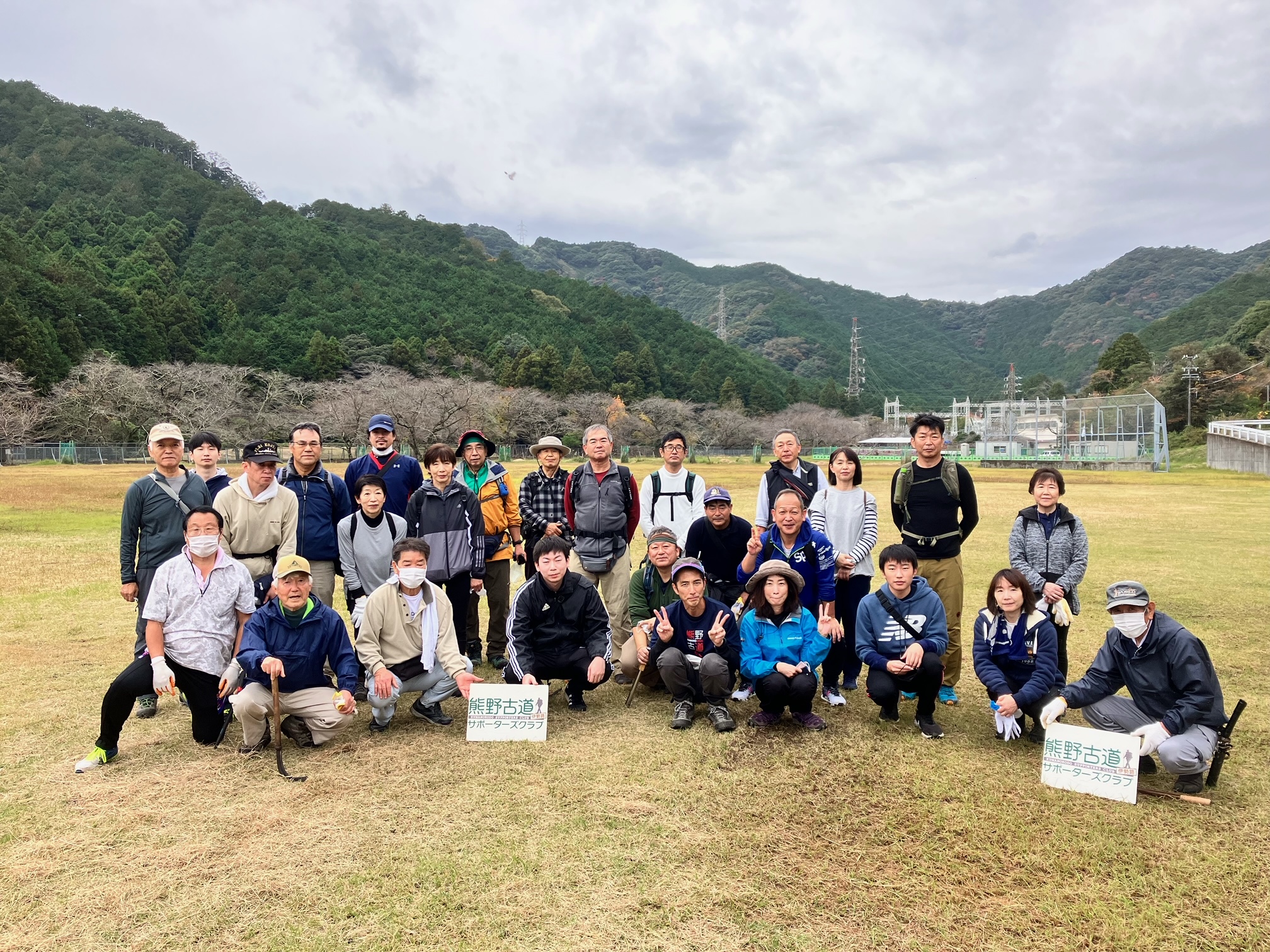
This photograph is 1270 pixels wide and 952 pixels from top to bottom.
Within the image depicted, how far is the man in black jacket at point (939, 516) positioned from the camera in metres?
5.19

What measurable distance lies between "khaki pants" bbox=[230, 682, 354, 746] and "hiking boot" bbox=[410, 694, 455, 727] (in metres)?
0.49

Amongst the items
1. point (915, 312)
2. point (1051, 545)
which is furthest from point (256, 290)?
point (915, 312)

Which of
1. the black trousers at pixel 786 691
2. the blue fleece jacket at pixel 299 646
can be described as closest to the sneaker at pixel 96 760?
the blue fleece jacket at pixel 299 646

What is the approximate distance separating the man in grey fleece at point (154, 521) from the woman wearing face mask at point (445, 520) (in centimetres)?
157

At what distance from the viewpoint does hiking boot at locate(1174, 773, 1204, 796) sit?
374 cm

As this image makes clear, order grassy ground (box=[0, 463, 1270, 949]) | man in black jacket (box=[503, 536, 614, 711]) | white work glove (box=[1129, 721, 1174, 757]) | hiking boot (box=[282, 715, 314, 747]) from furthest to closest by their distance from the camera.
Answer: man in black jacket (box=[503, 536, 614, 711]), hiking boot (box=[282, 715, 314, 747]), white work glove (box=[1129, 721, 1174, 757]), grassy ground (box=[0, 463, 1270, 949])

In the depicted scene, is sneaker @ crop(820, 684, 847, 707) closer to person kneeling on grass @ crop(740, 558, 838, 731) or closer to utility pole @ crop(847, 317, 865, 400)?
person kneeling on grass @ crop(740, 558, 838, 731)

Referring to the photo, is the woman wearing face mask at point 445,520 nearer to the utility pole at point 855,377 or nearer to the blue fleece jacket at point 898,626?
the blue fleece jacket at point 898,626

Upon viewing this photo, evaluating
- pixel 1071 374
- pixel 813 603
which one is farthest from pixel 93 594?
pixel 1071 374

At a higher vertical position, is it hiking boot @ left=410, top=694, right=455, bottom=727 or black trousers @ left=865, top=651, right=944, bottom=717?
black trousers @ left=865, top=651, right=944, bottom=717

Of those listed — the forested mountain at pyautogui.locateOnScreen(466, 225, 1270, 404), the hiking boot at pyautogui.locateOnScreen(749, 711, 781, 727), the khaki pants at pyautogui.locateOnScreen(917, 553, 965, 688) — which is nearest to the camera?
the hiking boot at pyautogui.locateOnScreen(749, 711, 781, 727)

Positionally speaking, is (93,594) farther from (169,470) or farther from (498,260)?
(498,260)

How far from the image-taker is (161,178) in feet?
231

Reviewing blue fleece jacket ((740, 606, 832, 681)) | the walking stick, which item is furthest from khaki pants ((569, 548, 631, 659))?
the walking stick
